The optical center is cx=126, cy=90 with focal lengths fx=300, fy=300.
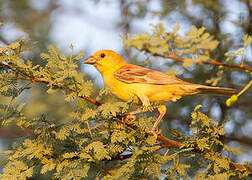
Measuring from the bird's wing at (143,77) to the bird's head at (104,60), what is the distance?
0.23 metres

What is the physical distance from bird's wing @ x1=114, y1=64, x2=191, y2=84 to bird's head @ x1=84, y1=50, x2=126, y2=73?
23 cm

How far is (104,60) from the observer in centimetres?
407

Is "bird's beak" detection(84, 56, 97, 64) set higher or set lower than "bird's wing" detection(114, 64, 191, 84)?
higher

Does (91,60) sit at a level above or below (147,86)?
above

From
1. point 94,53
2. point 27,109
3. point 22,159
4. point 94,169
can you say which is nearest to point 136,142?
point 94,169

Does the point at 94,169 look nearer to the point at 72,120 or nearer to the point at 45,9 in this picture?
the point at 72,120

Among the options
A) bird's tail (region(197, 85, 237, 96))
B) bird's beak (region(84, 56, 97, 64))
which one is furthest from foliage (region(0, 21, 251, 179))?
bird's beak (region(84, 56, 97, 64))

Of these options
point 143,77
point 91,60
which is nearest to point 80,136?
point 143,77

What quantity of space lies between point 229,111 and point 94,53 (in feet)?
6.65

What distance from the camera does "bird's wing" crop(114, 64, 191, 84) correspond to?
362cm

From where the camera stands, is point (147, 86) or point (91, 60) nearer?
point (147, 86)

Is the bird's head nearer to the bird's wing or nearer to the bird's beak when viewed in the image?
the bird's beak

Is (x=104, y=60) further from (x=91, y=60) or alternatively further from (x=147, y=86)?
(x=147, y=86)

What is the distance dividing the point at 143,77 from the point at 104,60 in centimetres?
68
